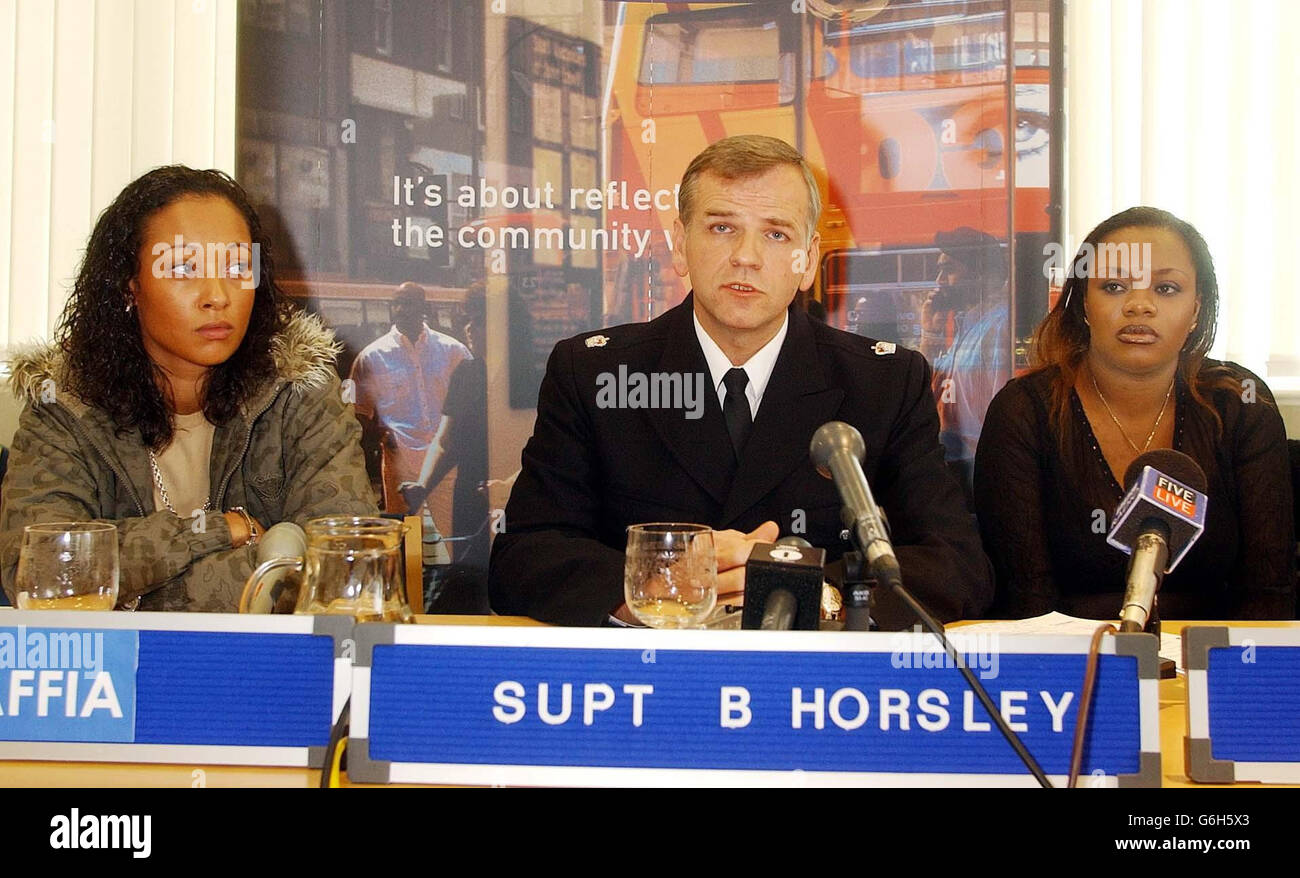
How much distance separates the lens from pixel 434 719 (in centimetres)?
95

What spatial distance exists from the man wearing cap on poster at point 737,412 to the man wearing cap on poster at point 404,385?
92 cm

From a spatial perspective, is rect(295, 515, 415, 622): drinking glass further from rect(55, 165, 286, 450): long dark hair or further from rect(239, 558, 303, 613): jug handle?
rect(55, 165, 286, 450): long dark hair

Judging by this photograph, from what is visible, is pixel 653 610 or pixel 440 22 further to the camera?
pixel 440 22

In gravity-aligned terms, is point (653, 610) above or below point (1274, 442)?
below

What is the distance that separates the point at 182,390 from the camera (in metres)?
2.17

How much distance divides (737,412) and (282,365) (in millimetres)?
869

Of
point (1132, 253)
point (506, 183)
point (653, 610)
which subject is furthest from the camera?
point (506, 183)

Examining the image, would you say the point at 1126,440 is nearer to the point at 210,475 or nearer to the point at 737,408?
the point at 737,408

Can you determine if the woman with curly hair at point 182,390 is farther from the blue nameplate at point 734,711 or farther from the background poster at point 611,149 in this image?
the blue nameplate at point 734,711

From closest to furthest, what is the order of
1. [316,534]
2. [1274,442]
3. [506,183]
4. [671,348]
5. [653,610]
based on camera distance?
[316,534] → [653,610] → [671,348] → [1274,442] → [506,183]
